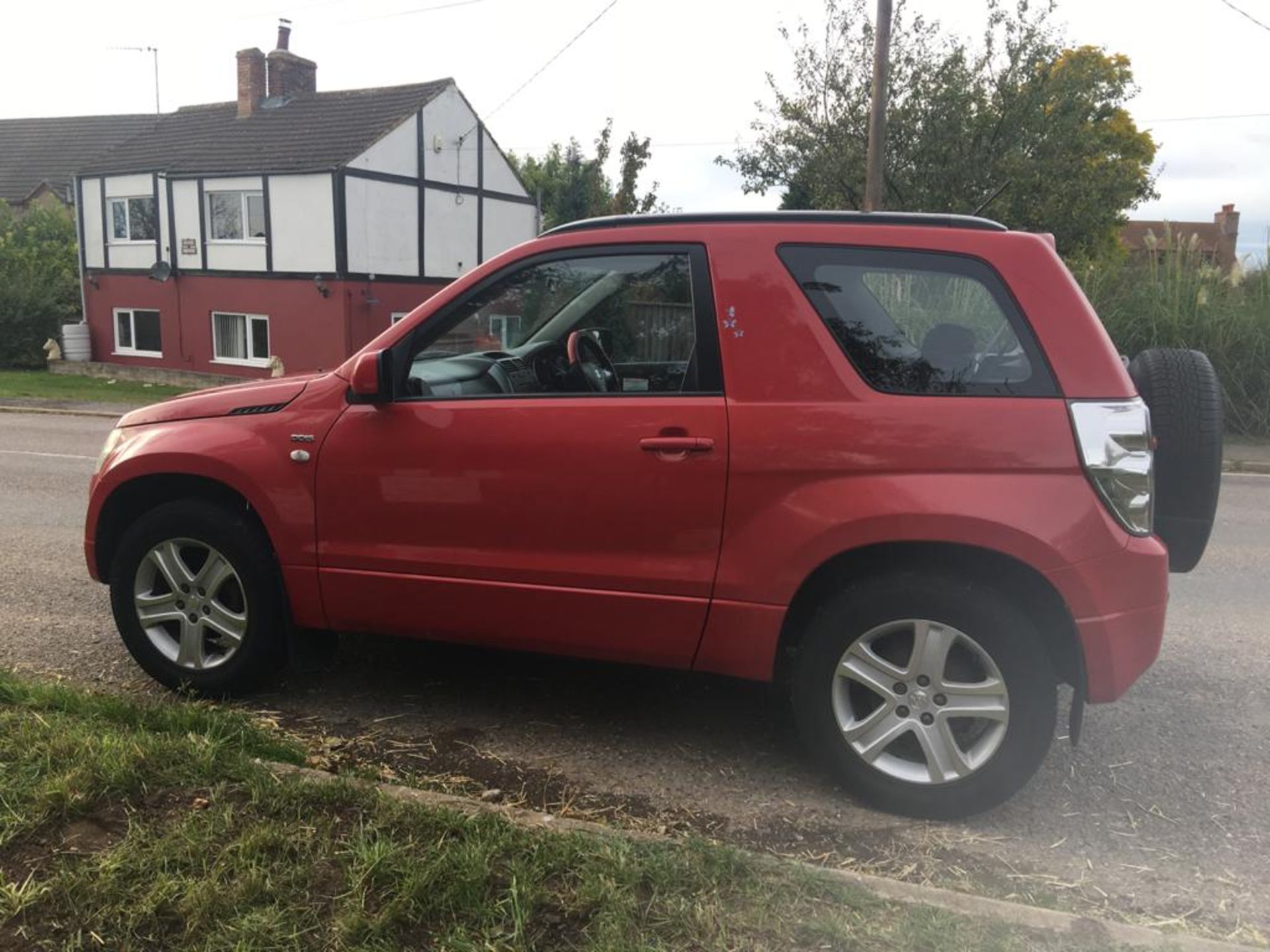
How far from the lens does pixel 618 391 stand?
3484 mm

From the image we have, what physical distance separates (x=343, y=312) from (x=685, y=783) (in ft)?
70.4

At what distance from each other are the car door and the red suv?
0.01 metres

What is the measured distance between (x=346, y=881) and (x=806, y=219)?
252 cm

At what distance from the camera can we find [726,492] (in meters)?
3.22

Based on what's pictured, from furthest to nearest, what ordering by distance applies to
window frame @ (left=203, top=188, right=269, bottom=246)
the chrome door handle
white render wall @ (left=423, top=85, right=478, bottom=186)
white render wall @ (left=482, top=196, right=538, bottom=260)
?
white render wall @ (left=482, top=196, right=538, bottom=260) < white render wall @ (left=423, top=85, right=478, bottom=186) < window frame @ (left=203, top=188, right=269, bottom=246) < the chrome door handle

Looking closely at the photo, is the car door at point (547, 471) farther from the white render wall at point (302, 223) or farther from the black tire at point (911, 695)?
the white render wall at point (302, 223)

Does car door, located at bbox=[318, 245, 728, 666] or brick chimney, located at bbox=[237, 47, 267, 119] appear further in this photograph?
brick chimney, located at bbox=[237, 47, 267, 119]

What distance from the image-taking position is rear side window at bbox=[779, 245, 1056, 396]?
3129 millimetres

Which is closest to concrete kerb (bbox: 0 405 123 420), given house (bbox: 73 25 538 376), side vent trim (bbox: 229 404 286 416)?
house (bbox: 73 25 538 376)

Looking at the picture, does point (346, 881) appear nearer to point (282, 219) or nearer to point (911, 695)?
point (911, 695)

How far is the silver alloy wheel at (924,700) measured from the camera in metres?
3.09

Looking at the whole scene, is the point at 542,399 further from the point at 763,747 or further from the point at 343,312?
the point at 343,312

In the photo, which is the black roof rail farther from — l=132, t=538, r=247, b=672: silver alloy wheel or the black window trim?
l=132, t=538, r=247, b=672: silver alloy wheel

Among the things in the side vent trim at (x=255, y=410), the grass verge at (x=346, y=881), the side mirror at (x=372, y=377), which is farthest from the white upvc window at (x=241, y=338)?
the grass verge at (x=346, y=881)
